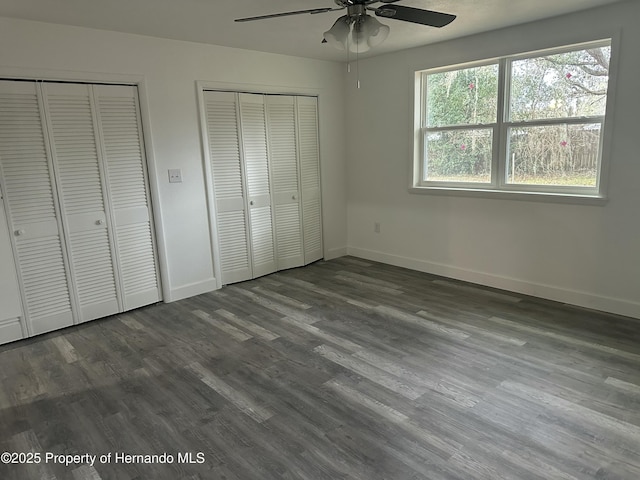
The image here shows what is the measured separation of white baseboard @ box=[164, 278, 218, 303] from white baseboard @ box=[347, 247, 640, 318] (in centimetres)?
202

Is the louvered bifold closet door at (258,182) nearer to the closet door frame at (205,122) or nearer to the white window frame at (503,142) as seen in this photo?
the closet door frame at (205,122)

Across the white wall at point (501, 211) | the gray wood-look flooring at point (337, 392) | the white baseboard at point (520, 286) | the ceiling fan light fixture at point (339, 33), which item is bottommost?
the gray wood-look flooring at point (337, 392)

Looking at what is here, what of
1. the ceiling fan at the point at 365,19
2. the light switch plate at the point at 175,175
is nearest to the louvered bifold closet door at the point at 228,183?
the light switch plate at the point at 175,175

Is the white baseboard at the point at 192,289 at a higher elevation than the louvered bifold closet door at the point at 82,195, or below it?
below

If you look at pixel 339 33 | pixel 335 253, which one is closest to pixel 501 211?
pixel 335 253

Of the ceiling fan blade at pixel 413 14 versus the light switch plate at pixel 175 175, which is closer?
the ceiling fan blade at pixel 413 14

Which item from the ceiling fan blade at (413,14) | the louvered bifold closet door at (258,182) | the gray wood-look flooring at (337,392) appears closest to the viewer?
the gray wood-look flooring at (337,392)

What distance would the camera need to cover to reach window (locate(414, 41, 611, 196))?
343cm

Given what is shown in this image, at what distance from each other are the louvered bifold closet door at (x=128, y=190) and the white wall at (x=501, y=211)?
2544 mm

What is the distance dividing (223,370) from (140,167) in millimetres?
2039

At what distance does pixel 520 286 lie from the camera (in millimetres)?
3963

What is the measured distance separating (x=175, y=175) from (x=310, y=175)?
1.67 meters

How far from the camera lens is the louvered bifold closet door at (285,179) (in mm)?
4617

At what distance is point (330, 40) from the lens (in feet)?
8.22
